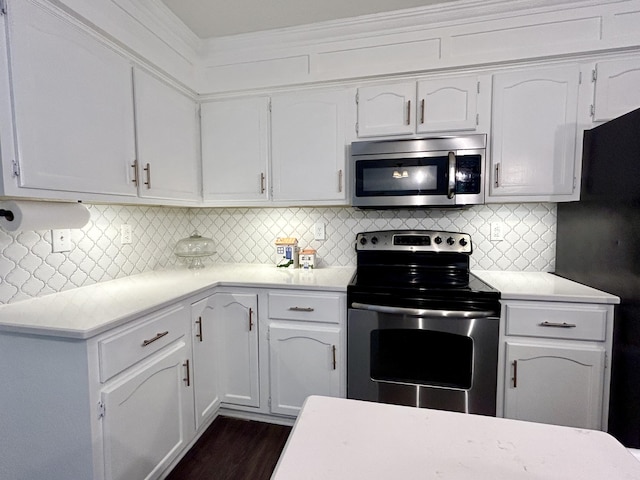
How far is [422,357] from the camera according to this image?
1723 mm

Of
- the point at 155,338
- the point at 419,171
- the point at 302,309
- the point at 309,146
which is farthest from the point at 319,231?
the point at 155,338

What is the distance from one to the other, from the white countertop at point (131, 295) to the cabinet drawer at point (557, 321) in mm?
869

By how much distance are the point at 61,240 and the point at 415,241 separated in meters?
1.99

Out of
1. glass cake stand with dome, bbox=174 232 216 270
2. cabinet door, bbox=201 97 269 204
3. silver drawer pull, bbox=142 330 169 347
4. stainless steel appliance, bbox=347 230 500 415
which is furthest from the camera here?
glass cake stand with dome, bbox=174 232 216 270

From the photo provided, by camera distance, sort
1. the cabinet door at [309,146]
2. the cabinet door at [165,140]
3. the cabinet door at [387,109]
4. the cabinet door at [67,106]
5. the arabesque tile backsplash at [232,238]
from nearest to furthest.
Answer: the cabinet door at [67,106] → the arabesque tile backsplash at [232,238] → the cabinet door at [165,140] → the cabinet door at [387,109] → the cabinet door at [309,146]

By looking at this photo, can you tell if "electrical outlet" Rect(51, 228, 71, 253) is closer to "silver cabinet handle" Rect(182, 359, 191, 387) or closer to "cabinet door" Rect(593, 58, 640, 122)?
"silver cabinet handle" Rect(182, 359, 191, 387)

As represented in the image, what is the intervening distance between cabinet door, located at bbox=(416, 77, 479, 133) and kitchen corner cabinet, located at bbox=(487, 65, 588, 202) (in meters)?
0.13

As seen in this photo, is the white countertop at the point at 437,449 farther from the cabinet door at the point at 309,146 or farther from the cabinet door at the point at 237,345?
the cabinet door at the point at 309,146

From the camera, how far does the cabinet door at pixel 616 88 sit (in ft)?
5.58

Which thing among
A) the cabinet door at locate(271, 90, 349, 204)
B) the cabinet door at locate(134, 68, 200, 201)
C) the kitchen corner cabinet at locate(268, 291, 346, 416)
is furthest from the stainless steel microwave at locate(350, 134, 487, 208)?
the cabinet door at locate(134, 68, 200, 201)

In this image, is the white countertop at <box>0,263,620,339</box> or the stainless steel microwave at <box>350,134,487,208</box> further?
the stainless steel microwave at <box>350,134,487,208</box>

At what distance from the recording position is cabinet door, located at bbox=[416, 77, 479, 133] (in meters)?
1.88

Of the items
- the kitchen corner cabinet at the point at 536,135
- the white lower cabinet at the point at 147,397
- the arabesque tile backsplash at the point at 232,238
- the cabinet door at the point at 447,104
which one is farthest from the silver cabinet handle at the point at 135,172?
the kitchen corner cabinet at the point at 536,135

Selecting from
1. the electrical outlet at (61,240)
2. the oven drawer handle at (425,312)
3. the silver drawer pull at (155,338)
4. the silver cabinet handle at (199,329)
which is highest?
the electrical outlet at (61,240)
